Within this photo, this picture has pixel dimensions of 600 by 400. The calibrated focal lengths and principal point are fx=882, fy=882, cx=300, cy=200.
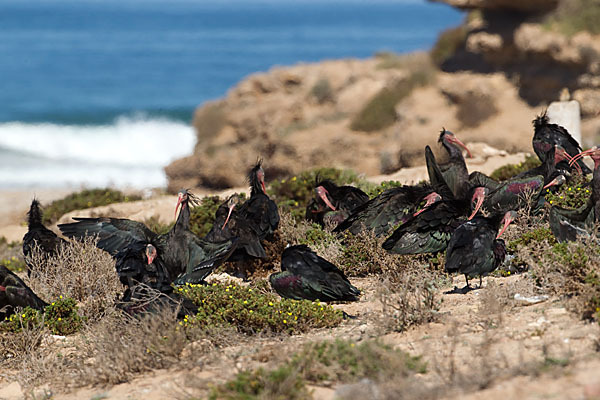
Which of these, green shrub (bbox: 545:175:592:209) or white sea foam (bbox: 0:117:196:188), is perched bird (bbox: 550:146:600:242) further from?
white sea foam (bbox: 0:117:196:188)

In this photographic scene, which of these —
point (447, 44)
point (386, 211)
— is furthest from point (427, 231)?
point (447, 44)

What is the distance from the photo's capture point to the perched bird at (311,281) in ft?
26.5

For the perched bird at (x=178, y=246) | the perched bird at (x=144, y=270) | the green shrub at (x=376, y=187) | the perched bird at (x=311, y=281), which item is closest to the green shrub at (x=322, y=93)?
the green shrub at (x=376, y=187)

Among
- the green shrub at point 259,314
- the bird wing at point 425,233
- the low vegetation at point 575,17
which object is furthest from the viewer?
the low vegetation at point 575,17

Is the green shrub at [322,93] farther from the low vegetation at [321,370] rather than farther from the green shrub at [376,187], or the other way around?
the low vegetation at [321,370]

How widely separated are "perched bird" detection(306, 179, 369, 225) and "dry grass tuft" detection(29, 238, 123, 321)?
279 cm

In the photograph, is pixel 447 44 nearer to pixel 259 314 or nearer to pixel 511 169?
pixel 511 169

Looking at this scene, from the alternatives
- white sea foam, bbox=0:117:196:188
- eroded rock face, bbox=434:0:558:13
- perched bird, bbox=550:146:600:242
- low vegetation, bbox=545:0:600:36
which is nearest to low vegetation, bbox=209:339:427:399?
perched bird, bbox=550:146:600:242

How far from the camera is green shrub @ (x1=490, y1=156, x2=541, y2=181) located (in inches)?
524

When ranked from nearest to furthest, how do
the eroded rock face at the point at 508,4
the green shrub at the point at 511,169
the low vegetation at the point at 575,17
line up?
the green shrub at the point at 511,169, the low vegetation at the point at 575,17, the eroded rock face at the point at 508,4

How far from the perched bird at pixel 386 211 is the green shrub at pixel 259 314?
6.86ft

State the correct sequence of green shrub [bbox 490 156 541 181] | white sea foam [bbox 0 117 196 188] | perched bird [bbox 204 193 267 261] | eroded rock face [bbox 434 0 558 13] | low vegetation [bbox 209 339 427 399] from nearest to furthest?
low vegetation [bbox 209 339 427 399]
perched bird [bbox 204 193 267 261]
green shrub [bbox 490 156 541 181]
eroded rock face [bbox 434 0 558 13]
white sea foam [bbox 0 117 196 188]

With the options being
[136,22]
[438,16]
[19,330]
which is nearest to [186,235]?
[19,330]

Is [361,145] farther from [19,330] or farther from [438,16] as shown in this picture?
[438,16]
